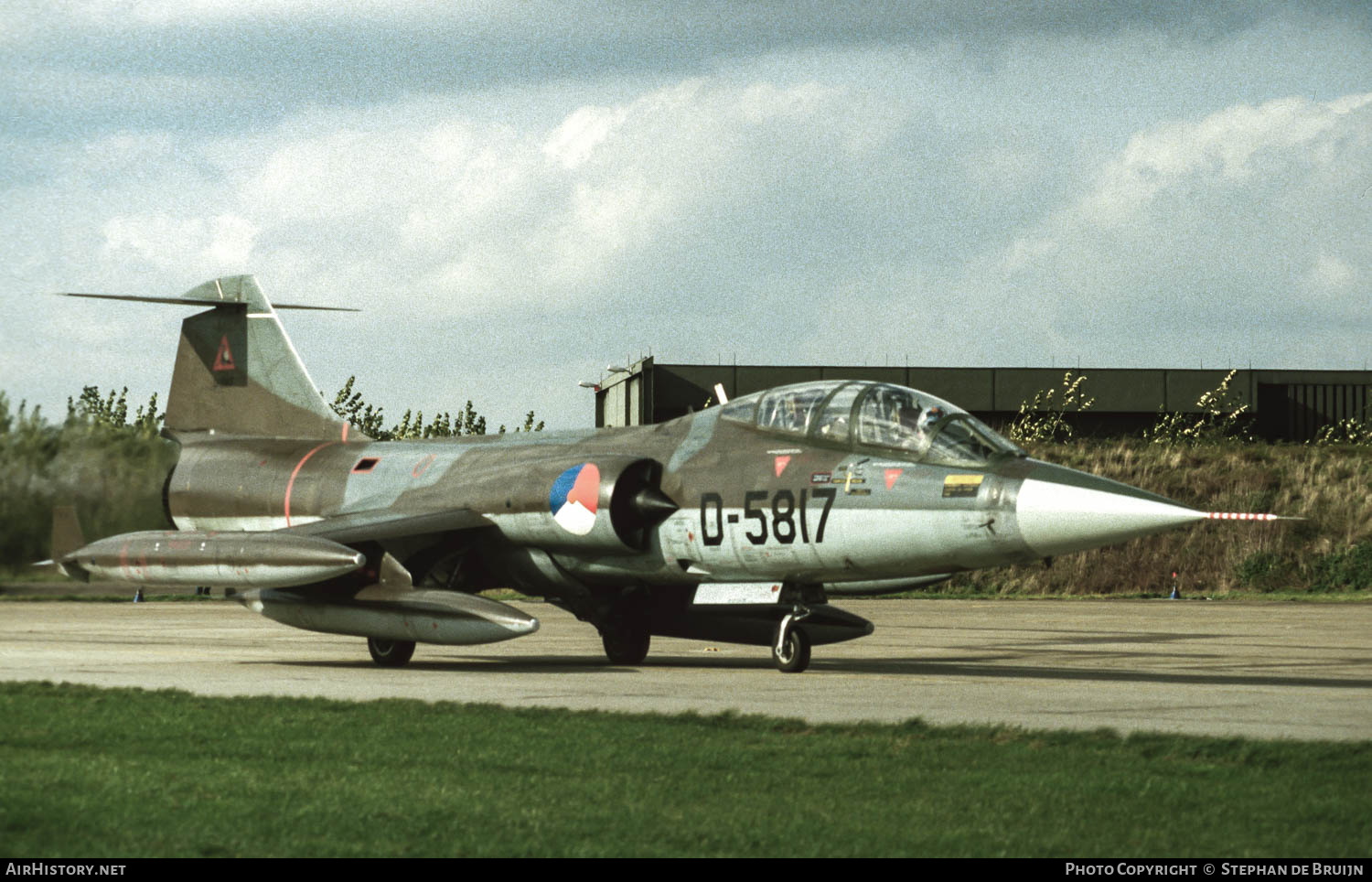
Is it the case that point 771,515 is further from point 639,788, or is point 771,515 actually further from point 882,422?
point 639,788

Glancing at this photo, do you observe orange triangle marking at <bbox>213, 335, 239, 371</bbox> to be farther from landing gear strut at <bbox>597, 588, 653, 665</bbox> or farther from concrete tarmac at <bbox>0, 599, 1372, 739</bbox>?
landing gear strut at <bbox>597, 588, 653, 665</bbox>

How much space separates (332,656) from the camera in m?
18.7

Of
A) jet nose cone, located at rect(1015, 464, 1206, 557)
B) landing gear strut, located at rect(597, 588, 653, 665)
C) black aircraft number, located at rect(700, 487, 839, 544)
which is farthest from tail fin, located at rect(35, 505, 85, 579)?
jet nose cone, located at rect(1015, 464, 1206, 557)

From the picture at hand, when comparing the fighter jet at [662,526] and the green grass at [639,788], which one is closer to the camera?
the green grass at [639,788]

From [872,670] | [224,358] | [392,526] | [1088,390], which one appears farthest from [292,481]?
[1088,390]

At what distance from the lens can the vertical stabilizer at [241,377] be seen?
69.9 ft

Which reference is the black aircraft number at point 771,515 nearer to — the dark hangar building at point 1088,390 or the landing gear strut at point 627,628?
the landing gear strut at point 627,628

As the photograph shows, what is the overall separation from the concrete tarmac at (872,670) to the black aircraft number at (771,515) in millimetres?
1405

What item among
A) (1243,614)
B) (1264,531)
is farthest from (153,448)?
(1264,531)

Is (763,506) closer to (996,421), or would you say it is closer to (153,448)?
(153,448)

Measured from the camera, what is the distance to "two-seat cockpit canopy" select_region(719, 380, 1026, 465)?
48.6 ft

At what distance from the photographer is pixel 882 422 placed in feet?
50.0

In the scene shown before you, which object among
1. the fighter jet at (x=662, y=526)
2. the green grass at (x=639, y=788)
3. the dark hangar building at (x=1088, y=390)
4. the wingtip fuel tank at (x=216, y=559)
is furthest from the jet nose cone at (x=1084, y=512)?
the dark hangar building at (x=1088, y=390)

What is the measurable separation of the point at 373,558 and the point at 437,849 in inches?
433
